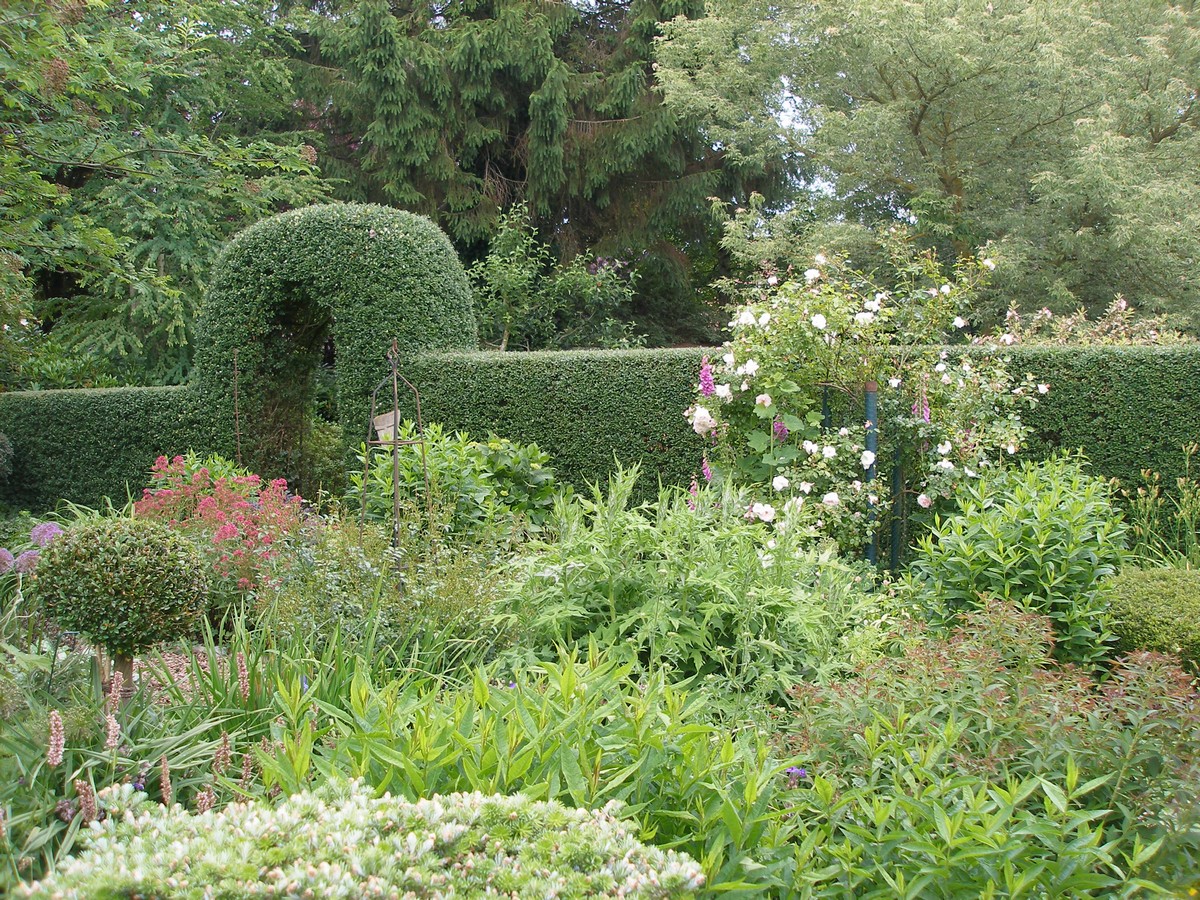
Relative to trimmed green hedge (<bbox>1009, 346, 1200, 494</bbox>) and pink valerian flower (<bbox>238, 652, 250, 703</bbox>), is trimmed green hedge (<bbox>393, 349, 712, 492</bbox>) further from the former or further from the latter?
pink valerian flower (<bbox>238, 652, 250, 703</bbox>)

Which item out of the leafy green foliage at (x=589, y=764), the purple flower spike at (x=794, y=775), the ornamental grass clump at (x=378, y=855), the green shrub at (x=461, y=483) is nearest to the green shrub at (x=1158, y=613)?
the purple flower spike at (x=794, y=775)

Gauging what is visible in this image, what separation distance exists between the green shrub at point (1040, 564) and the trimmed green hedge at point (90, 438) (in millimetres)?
7054

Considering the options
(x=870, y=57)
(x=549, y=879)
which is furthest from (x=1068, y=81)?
(x=549, y=879)

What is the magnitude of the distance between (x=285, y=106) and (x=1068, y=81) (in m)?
11.6

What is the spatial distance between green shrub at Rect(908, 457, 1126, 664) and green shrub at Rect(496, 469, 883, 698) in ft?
1.48

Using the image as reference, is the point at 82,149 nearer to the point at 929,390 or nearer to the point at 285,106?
the point at 929,390

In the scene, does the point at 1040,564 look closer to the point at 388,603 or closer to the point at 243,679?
the point at 388,603

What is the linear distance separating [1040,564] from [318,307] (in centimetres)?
673

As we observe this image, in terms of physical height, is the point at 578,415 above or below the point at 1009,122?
below

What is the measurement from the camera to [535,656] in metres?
3.07

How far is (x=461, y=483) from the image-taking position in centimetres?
559

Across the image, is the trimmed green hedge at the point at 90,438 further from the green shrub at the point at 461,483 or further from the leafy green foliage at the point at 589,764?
the leafy green foliage at the point at 589,764

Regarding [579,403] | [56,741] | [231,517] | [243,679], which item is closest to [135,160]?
[231,517]

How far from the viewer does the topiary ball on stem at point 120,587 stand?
8.52 feet
